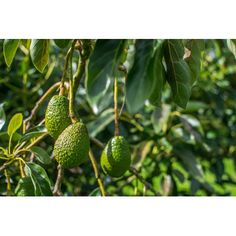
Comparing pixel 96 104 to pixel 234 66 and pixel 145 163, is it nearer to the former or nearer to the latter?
pixel 145 163

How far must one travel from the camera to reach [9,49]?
3.46 ft

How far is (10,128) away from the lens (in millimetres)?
1159

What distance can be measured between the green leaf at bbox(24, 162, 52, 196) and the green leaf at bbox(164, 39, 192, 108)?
12.5 inches

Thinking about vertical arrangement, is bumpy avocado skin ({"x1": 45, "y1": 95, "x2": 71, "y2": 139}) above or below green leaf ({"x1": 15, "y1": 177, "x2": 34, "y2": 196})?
above

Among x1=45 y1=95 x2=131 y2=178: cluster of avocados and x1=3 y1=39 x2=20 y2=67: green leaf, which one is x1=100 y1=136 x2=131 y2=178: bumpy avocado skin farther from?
x1=3 y1=39 x2=20 y2=67: green leaf

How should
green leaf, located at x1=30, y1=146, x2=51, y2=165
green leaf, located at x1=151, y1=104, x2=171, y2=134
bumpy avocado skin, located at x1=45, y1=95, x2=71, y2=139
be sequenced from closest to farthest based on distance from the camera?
bumpy avocado skin, located at x1=45, y1=95, x2=71, y2=139 → green leaf, located at x1=30, y1=146, x2=51, y2=165 → green leaf, located at x1=151, y1=104, x2=171, y2=134

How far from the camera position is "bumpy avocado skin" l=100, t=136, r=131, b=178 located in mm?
1014

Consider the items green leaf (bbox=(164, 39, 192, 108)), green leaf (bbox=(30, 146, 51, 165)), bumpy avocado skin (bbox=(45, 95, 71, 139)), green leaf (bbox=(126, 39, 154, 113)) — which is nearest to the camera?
green leaf (bbox=(126, 39, 154, 113))

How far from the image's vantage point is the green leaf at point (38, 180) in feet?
3.49

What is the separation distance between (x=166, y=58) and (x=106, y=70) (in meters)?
0.19

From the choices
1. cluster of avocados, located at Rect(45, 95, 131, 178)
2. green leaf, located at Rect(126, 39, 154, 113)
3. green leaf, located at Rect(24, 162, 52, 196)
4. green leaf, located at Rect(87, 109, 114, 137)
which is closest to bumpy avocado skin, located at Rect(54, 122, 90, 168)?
cluster of avocados, located at Rect(45, 95, 131, 178)

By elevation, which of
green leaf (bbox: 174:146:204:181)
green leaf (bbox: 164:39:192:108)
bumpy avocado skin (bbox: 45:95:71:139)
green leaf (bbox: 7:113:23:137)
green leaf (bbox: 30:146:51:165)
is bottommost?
green leaf (bbox: 174:146:204:181)

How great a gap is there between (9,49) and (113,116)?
95 centimetres

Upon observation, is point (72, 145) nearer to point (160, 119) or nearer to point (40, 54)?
point (40, 54)
